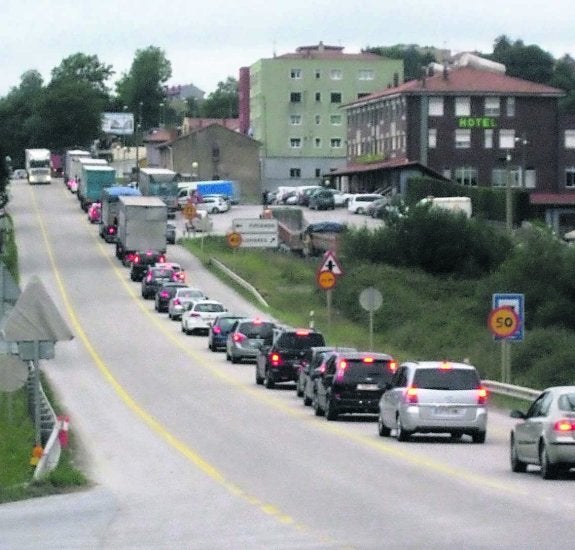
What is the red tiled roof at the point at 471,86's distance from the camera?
132875mm

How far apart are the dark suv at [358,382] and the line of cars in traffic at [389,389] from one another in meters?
0.02

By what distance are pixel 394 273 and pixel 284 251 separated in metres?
17.5

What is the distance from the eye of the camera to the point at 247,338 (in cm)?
5547

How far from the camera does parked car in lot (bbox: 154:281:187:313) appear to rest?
73562 mm

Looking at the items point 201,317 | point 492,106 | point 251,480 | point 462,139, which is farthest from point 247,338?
point 492,106

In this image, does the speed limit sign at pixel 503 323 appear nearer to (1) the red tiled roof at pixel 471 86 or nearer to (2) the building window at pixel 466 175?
(1) the red tiled roof at pixel 471 86

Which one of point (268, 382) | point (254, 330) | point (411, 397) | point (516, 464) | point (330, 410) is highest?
point (411, 397)

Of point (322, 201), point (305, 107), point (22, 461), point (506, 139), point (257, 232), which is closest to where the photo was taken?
point (22, 461)

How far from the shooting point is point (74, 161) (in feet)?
489

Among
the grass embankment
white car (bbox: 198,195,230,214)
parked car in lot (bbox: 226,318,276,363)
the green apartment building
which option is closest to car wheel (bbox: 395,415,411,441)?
the grass embankment

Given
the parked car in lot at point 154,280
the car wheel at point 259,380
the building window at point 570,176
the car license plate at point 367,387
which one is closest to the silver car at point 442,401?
the car license plate at point 367,387

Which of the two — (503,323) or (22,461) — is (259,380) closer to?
(503,323)

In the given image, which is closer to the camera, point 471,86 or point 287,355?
point 287,355

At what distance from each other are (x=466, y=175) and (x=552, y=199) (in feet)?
37.3
